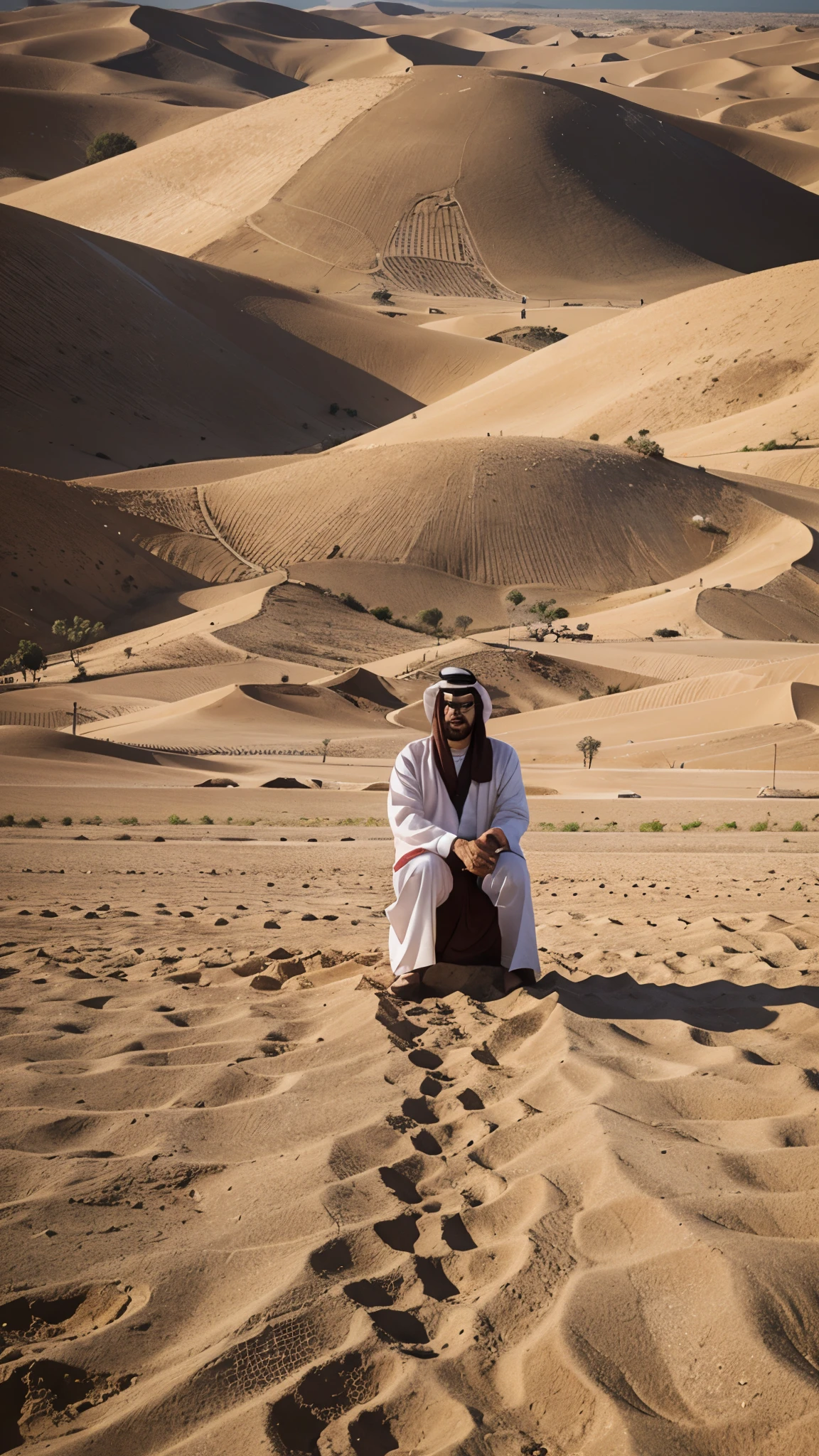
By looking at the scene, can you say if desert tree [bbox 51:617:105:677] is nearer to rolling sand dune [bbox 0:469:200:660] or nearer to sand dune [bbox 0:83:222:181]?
rolling sand dune [bbox 0:469:200:660]

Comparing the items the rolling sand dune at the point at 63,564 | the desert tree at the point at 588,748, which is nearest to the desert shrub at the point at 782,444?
the rolling sand dune at the point at 63,564

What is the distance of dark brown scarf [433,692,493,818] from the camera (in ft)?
16.0

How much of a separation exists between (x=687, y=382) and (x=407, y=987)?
5950 centimetres

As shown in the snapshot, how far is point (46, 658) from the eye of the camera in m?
34.0

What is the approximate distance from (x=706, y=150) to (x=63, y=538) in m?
98.8

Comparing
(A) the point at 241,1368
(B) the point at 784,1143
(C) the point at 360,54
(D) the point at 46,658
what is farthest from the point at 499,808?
(C) the point at 360,54

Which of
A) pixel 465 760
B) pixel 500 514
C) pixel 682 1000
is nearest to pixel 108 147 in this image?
pixel 500 514

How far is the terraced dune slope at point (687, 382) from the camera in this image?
5650cm

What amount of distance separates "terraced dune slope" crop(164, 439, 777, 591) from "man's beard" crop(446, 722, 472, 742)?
129ft

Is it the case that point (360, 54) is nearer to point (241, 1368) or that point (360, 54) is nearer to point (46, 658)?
point (46, 658)

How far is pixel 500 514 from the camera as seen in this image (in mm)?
45438

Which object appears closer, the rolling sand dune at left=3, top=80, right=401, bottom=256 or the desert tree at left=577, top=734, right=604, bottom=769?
the desert tree at left=577, top=734, right=604, bottom=769

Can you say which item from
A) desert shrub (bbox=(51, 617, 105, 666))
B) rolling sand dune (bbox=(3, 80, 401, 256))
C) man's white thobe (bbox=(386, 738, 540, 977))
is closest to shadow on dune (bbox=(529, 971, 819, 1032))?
man's white thobe (bbox=(386, 738, 540, 977))

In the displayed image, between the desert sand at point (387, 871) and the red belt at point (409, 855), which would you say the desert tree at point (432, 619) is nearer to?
the desert sand at point (387, 871)
